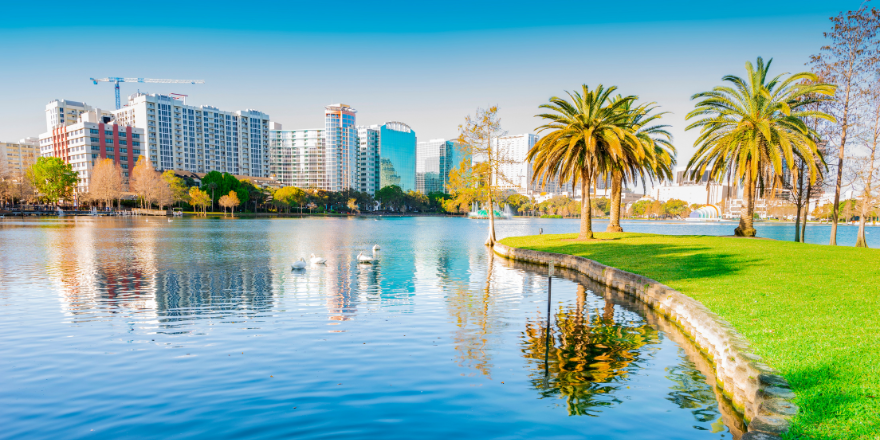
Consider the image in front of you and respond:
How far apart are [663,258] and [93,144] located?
200m

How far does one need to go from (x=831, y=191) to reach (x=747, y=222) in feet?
25.0

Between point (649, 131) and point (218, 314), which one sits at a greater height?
point (649, 131)

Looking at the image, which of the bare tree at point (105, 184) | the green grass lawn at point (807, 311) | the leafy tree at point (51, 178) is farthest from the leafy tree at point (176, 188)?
the green grass lawn at point (807, 311)

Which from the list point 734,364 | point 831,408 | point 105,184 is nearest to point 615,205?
point 734,364

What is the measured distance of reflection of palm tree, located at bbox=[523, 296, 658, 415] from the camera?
8.40 metres

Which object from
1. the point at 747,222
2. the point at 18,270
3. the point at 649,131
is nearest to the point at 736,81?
the point at 649,131

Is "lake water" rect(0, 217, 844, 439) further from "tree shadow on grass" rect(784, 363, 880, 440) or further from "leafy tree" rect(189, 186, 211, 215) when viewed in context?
"leafy tree" rect(189, 186, 211, 215)

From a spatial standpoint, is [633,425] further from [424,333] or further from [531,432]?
[424,333]

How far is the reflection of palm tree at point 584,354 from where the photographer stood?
8398mm

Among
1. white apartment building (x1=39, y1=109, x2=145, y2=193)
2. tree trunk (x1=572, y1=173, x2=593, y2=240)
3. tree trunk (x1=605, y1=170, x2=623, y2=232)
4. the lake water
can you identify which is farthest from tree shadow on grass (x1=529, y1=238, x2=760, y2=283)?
white apartment building (x1=39, y1=109, x2=145, y2=193)

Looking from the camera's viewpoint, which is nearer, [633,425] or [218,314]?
[633,425]

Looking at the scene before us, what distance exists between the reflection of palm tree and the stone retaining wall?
121 cm

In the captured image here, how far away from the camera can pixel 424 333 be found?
12.5 m

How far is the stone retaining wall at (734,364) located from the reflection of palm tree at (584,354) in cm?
121
